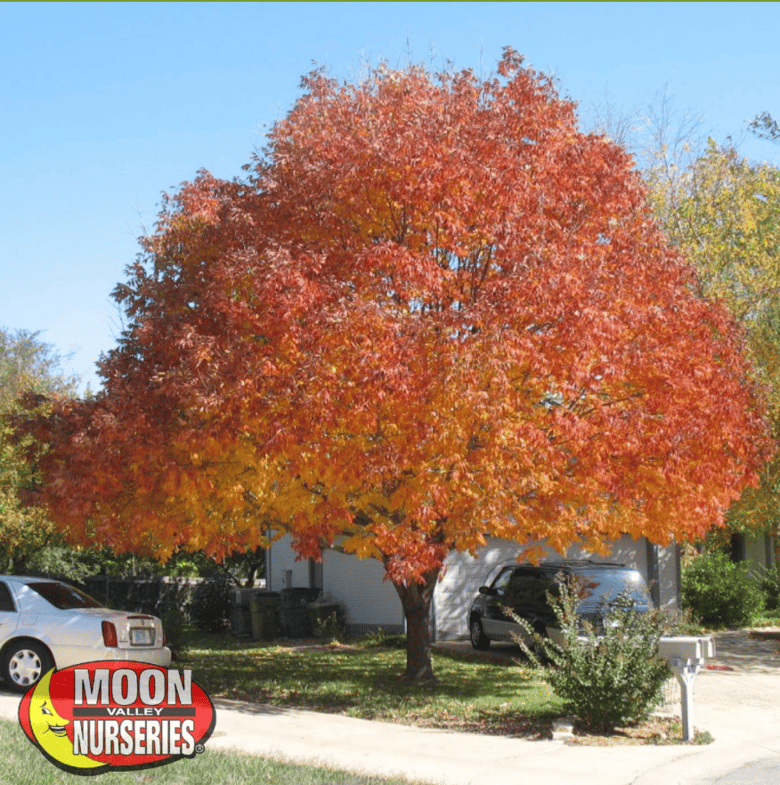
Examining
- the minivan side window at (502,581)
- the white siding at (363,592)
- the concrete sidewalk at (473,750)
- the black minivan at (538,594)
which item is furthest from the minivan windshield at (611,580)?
the white siding at (363,592)

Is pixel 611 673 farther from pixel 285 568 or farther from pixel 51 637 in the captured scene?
pixel 285 568

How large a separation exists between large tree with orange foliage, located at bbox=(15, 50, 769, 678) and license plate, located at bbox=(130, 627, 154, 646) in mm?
1082

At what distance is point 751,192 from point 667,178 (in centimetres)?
179

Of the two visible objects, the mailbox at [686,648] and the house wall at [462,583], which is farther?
the house wall at [462,583]

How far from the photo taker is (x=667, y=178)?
20.5m

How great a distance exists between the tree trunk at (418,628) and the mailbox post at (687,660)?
4261 mm

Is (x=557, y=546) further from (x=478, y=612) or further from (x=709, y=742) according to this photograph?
(x=478, y=612)

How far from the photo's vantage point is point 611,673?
1023 cm

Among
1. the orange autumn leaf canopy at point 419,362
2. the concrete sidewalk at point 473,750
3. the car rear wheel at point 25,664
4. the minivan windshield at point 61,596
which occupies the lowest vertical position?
the concrete sidewalk at point 473,750

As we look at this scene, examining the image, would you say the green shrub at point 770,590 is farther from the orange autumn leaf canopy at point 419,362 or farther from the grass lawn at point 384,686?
the orange autumn leaf canopy at point 419,362

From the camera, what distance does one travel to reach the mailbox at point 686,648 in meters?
10.2

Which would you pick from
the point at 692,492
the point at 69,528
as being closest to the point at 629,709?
the point at 692,492

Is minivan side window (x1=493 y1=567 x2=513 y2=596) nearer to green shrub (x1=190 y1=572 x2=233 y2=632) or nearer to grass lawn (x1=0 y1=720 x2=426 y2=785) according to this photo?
green shrub (x1=190 y1=572 x2=233 y2=632)

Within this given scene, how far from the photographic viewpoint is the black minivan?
15113 mm
